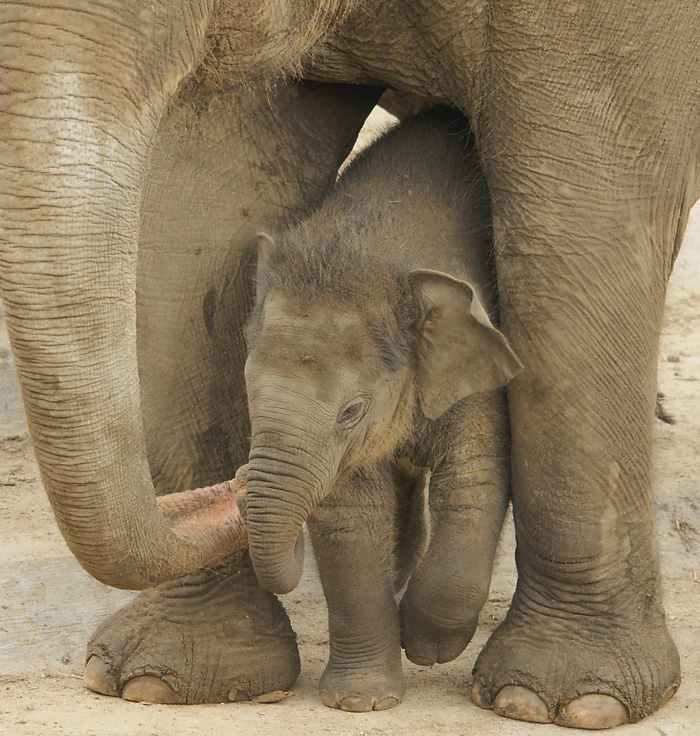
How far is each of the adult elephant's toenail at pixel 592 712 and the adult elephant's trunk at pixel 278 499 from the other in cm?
70

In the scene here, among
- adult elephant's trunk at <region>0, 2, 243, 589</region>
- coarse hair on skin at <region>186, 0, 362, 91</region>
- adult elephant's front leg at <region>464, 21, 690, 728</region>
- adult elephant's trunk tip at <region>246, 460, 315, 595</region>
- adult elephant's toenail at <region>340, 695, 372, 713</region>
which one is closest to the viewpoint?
adult elephant's trunk at <region>0, 2, 243, 589</region>

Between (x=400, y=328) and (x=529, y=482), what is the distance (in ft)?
1.44

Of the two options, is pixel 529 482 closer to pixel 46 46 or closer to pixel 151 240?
pixel 151 240

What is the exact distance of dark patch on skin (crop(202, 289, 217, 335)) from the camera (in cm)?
320

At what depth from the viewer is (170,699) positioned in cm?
311

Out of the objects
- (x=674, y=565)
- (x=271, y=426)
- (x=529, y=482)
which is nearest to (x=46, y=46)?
(x=271, y=426)

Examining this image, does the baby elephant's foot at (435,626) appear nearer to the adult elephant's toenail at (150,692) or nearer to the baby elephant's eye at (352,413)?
the baby elephant's eye at (352,413)

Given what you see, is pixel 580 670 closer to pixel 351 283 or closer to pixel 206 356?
pixel 351 283

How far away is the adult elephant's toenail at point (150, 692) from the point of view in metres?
3.11

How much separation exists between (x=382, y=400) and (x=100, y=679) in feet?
3.17

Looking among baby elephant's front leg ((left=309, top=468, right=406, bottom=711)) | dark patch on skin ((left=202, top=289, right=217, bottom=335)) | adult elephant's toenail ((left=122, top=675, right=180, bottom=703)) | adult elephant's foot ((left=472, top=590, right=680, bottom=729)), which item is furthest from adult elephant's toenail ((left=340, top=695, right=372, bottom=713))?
dark patch on skin ((left=202, top=289, right=217, bottom=335))

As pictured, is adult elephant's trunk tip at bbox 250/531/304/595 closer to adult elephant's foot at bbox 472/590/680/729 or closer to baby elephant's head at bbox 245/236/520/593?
baby elephant's head at bbox 245/236/520/593

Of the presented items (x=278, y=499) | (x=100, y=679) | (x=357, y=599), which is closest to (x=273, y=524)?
(x=278, y=499)

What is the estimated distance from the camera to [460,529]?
294cm
